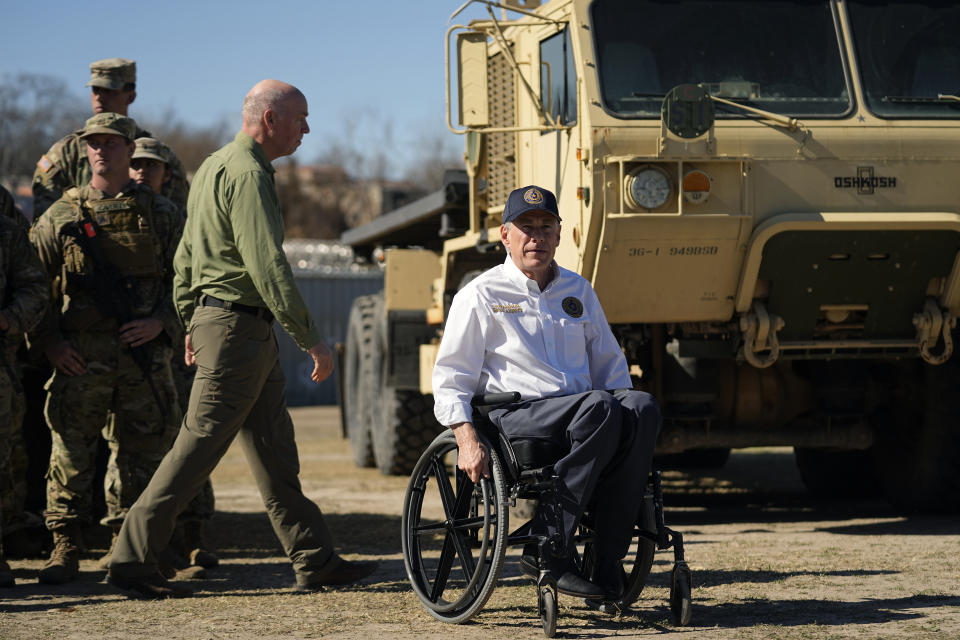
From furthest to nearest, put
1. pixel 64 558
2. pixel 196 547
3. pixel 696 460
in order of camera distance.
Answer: pixel 696 460, pixel 196 547, pixel 64 558

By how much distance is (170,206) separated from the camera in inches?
277

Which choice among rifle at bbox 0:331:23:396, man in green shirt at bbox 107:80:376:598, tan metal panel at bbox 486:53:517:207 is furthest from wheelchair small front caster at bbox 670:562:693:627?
tan metal panel at bbox 486:53:517:207

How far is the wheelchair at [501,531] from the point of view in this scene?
495cm

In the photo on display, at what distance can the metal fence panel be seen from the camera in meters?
25.6

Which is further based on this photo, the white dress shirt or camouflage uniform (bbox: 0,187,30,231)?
camouflage uniform (bbox: 0,187,30,231)

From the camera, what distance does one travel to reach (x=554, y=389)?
205 inches

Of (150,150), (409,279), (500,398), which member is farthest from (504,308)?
(409,279)

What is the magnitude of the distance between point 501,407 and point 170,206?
2.62 meters

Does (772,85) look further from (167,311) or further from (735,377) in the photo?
(167,311)

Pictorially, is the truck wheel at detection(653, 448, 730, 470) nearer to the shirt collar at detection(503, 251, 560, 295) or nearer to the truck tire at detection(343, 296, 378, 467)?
the truck tire at detection(343, 296, 378, 467)

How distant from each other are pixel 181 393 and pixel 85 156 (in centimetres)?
156

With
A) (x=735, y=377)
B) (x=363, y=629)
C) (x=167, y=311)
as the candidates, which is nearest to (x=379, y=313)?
(x=735, y=377)

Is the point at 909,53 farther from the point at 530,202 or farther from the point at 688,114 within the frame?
the point at 530,202

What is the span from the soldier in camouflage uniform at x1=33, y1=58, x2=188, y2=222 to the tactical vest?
0.95 m
